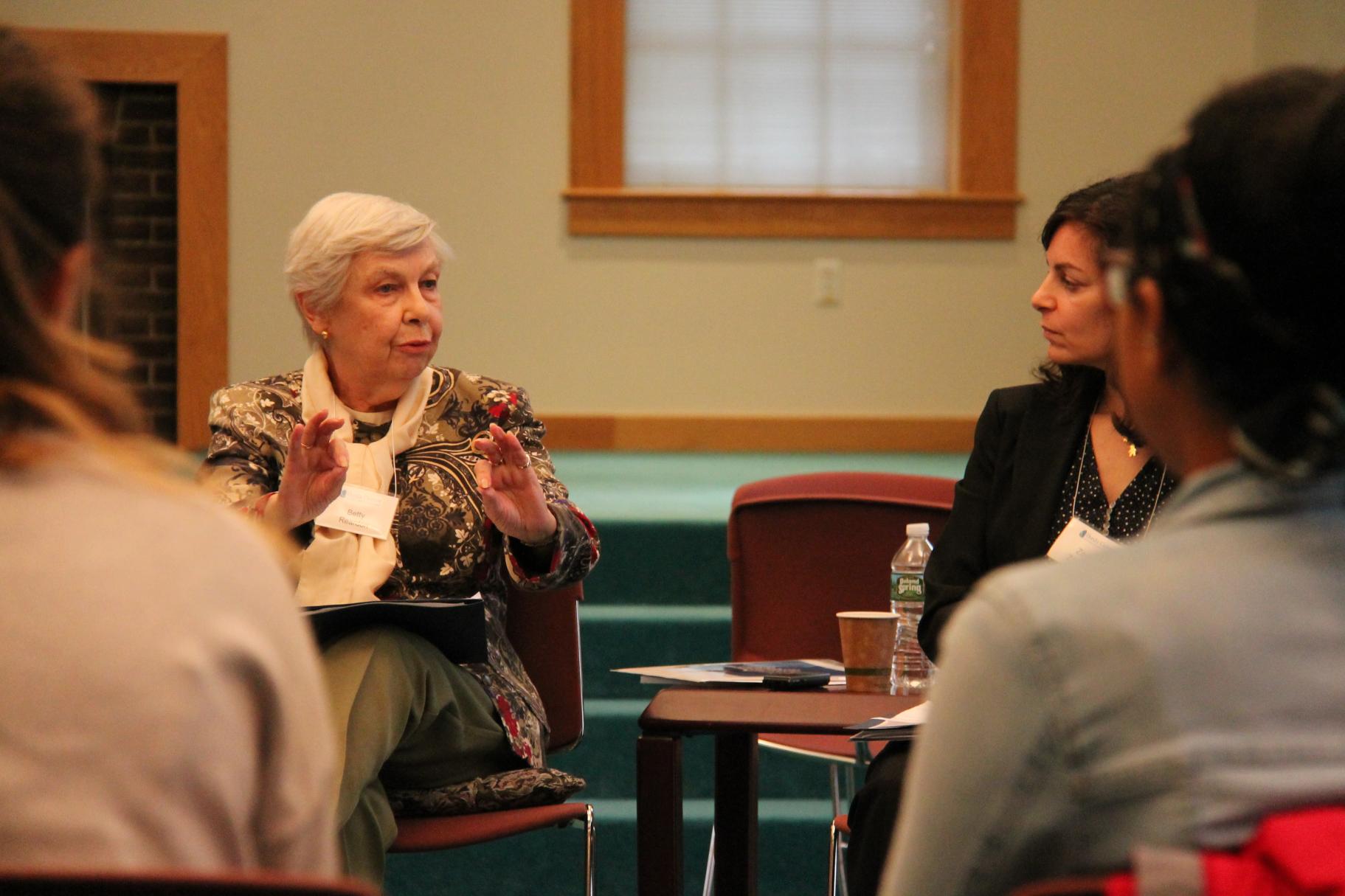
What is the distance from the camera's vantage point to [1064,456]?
7.95 ft

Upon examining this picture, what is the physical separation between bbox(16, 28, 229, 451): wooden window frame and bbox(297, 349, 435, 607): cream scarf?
421 centimetres

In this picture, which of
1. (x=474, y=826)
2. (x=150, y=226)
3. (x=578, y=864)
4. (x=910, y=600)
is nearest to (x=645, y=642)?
(x=578, y=864)

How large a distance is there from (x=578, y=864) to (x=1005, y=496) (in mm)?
1538

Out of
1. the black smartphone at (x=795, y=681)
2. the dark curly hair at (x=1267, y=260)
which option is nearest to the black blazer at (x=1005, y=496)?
the black smartphone at (x=795, y=681)

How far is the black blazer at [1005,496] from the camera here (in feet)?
7.87

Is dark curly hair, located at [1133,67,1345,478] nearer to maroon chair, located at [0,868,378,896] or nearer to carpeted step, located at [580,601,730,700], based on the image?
maroon chair, located at [0,868,378,896]

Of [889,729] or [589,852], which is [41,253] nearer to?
[889,729]

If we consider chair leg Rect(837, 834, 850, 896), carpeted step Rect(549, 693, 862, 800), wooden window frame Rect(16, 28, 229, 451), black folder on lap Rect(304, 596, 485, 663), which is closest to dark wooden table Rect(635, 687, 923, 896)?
chair leg Rect(837, 834, 850, 896)

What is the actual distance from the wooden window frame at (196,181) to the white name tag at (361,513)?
439 centimetres

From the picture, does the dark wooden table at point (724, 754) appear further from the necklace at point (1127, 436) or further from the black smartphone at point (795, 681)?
the necklace at point (1127, 436)

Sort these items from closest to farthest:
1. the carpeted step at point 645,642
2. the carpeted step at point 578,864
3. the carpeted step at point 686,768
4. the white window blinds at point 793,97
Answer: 1. the carpeted step at point 578,864
2. the carpeted step at point 686,768
3. the carpeted step at point 645,642
4. the white window blinds at point 793,97

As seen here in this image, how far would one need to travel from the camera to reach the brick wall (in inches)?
265

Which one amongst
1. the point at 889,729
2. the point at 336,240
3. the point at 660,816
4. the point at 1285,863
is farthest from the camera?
the point at 336,240

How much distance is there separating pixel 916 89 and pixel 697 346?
1611 mm
